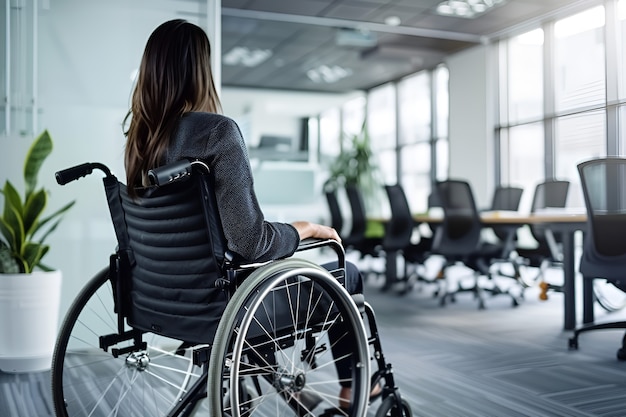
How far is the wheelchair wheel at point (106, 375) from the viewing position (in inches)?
64.6

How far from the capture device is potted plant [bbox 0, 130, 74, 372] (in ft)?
8.34

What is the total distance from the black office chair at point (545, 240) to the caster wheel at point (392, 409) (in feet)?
8.91

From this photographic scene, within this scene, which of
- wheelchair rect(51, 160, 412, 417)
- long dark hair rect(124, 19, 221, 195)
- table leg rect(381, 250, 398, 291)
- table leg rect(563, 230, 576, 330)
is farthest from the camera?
table leg rect(381, 250, 398, 291)

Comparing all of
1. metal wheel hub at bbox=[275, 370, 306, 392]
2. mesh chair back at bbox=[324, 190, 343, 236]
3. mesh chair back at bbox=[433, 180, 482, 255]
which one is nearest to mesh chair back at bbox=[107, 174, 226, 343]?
metal wheel hub at bbox=[275, 370, 306, 392]

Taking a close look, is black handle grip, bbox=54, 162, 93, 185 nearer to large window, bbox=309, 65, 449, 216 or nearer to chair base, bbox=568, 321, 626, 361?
chair base, bbox=568, 321, 626, 361

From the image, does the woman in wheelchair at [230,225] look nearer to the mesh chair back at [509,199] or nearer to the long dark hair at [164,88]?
the long dark hair at [164,88]

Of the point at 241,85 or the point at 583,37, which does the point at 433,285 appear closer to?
the point at 583,37

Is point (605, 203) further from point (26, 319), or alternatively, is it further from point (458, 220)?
point (26, 319)

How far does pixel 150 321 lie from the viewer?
1568 mm

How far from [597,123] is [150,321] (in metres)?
5.99

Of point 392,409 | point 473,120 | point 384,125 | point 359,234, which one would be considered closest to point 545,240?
point 359,234

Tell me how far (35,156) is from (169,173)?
1590mm

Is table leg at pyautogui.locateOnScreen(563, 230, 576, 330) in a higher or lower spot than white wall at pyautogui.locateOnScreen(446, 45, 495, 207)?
lower

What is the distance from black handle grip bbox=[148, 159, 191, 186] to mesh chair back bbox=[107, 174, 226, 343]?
0.08 m
